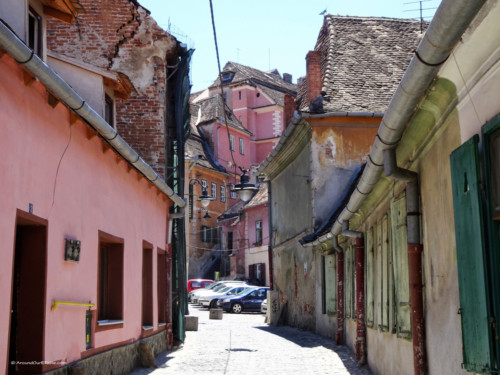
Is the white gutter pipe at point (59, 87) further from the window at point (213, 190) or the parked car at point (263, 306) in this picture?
the window at point (213, 190)

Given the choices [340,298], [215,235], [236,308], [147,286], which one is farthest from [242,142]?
[147,286]

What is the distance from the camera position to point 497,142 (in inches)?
204

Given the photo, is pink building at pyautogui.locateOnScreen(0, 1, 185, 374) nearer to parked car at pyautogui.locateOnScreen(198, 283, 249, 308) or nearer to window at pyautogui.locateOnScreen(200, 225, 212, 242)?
parked car at pyautogui.locateOnScreen(198, 283, 249, 308)


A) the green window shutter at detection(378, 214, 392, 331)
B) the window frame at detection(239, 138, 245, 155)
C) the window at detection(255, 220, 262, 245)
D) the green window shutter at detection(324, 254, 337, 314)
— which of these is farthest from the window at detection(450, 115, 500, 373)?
the window frame at detection(239, 138, 245, 155)

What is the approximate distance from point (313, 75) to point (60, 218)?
14.7m

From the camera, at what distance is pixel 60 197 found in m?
8.97

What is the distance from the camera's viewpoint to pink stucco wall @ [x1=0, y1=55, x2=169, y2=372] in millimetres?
7211

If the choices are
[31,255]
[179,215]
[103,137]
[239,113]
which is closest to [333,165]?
[179,215]

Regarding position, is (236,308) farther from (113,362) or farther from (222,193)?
(113,362)

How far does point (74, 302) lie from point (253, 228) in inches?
1538

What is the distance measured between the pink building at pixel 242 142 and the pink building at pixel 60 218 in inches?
1280

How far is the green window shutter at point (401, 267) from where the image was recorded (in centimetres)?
890

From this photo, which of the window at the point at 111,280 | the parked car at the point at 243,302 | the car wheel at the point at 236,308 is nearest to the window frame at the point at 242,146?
the parked car at the point at 243,302

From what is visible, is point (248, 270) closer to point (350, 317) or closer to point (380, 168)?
point (350, 317)
